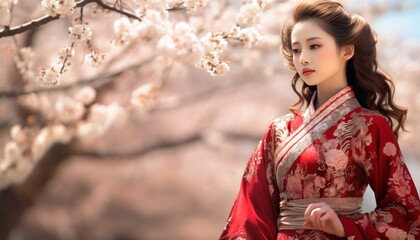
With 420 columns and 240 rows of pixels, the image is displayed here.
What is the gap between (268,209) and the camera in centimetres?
240

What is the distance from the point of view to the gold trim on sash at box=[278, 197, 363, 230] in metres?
2.28

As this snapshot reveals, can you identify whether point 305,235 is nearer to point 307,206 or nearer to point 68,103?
point 307,206

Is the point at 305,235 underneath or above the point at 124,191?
underneath

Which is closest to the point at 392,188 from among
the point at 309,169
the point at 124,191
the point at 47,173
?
the point at 309,169

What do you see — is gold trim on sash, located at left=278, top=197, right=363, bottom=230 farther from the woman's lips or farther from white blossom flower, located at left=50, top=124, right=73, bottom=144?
white blossom flower, located at left=50, top=124, right=73, bottom=144

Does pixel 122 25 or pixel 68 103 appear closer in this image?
pixel 122 25

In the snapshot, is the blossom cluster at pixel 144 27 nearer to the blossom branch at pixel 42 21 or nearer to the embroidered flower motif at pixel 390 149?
the blossom branch at pixel 42 21

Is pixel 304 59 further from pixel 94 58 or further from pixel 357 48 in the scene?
pixel 94 58

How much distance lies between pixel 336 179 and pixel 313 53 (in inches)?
15.0

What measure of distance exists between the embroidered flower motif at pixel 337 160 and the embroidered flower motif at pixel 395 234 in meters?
0.23

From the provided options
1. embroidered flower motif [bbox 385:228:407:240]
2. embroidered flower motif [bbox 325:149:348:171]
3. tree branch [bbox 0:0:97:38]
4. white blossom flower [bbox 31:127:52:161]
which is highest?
white blossom flower [bbox 31:127:52:161]

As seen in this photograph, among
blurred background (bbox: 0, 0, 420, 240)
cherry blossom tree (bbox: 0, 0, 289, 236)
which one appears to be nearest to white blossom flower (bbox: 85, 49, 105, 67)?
cherry blossom tree (bbox: 0, 0, 289, 236)

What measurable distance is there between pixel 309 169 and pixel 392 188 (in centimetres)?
25

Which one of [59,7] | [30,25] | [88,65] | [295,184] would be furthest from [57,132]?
[295,184]
